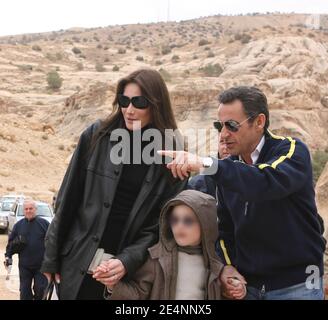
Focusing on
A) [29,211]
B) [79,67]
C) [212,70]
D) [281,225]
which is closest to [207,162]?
[281,225]

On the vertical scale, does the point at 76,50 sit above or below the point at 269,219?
above

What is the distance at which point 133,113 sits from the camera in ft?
10.5

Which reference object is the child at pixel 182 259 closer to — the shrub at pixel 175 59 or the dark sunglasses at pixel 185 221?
the dark sunglasses at pixel 185 221

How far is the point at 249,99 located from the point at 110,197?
0.88m

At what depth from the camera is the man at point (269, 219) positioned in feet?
9.10

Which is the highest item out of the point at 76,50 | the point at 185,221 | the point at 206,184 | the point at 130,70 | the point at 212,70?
the point at 76,50

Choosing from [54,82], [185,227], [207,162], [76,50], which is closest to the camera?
[207,162]

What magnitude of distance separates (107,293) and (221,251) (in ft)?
2.08

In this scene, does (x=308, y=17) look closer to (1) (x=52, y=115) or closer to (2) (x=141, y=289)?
(1) (x=52, y=115)

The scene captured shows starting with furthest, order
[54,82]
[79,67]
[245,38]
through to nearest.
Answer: [79,67] < [245,38] < [54,82]

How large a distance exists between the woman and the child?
0.09 m

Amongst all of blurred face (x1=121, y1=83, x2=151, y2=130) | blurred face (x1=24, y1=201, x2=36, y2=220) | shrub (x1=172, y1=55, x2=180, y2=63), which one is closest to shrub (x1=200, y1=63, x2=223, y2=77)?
shrub (x1=172, y1=55, x2=180, y2=63)

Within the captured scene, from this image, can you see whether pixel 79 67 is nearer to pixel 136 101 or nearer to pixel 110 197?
pixel 136 101

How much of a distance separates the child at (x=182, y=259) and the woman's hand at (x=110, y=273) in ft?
0.04
